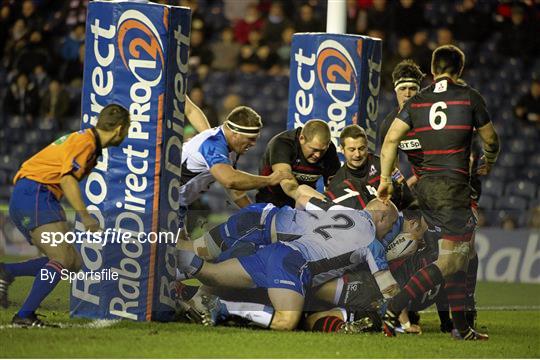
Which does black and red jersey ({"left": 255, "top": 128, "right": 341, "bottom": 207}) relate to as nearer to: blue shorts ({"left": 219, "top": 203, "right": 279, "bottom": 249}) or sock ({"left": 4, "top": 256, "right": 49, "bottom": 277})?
blue shorts ({"left": 219, "top": 203, "right": 279, "bottom": 249})

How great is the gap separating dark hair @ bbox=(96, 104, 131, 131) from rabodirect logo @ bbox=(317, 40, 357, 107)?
8.70ft

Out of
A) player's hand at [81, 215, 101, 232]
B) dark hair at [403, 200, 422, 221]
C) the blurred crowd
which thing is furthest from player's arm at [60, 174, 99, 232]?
the blurred crowd

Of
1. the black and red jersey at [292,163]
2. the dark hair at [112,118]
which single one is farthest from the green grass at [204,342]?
the black and red jersey at [292,163]

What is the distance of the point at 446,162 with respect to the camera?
856 centimetres

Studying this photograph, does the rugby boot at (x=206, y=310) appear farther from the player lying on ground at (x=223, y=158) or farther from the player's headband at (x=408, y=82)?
the player's headband at (x=408, y=82)

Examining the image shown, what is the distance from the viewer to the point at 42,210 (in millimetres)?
8016

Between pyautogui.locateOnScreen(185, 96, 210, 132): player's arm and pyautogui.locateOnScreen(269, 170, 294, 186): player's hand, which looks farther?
pyautogui.locateOnScreen(185, 96, 210, 132): player's arm

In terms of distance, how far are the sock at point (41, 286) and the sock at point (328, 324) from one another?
187cm

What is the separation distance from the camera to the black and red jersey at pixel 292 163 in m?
9.34

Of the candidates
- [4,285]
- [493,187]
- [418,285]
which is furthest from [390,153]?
[493,187]

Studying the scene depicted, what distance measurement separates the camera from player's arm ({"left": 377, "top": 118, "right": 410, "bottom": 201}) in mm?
8562

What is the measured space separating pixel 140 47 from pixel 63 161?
103cm

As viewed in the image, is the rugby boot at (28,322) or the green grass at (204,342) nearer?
the green grass at (204,342)

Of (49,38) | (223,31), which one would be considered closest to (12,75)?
(49,38)
